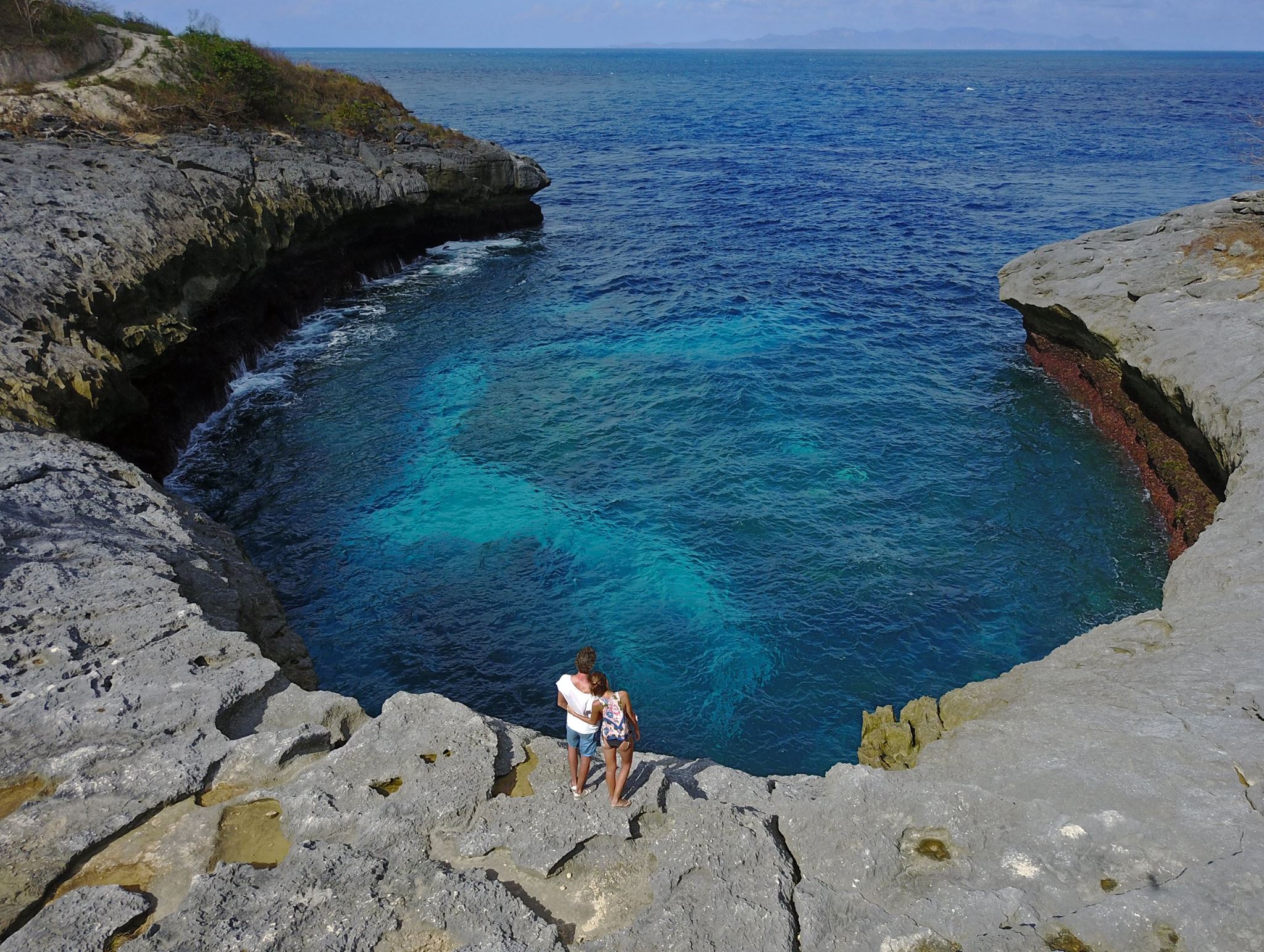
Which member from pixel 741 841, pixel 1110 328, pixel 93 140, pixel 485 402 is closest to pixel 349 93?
pixel 93 140

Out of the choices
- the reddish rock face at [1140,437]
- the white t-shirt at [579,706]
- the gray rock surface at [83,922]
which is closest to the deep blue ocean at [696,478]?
the reddish rock face at [1140,437]

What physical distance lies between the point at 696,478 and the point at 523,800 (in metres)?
15.8

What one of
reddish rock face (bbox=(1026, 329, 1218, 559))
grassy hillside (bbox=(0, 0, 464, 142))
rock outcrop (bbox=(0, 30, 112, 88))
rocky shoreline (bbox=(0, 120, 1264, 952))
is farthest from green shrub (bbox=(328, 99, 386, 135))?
reddish rock face (bbox=(1026, 329, 1218, 559))

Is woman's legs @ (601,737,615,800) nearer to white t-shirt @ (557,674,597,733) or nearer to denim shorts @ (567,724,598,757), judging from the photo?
denim shorts @ (567,724,598,757)

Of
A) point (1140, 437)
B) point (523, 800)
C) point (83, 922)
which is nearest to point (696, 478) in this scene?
point (1140, 437)

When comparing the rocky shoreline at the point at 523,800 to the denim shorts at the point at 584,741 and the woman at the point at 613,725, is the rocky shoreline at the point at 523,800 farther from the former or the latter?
the denim shorts at the point at 584,741

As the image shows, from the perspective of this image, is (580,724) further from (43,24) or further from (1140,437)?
(43,24)

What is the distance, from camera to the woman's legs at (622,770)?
31.9 feet

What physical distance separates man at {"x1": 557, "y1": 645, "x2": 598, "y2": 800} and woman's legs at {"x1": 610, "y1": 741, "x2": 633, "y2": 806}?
385 mm

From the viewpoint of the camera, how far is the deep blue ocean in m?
18.3

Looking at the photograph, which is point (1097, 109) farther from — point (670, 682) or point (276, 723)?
point (276, 723)

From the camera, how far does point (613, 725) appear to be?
31.2ft

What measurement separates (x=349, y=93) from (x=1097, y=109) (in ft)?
349

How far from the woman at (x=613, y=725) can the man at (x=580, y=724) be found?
0.27 feet
